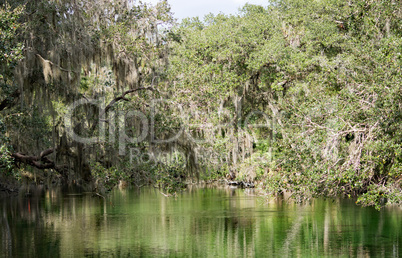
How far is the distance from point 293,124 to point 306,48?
13.8m

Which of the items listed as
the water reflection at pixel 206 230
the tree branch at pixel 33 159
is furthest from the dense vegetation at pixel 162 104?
the water reflection at pixel 206 230

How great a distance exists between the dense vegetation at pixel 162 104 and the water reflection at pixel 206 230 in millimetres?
1495

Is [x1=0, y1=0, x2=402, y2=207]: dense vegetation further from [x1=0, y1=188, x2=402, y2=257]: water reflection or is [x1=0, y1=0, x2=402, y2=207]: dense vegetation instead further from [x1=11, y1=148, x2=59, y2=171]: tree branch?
[x1=0, y1=188, x2=402, y2=257]: water reflection

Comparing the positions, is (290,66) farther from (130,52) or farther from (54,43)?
(54,43)

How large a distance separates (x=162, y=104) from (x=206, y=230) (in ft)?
14.6

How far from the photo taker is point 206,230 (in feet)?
60.2

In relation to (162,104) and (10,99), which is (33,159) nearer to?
(10,99)

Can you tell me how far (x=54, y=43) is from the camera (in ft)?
52.4

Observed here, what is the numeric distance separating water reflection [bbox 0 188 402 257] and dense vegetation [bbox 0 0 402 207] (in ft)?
4.91

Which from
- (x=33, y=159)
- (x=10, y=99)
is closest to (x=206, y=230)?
(x=33, y=159)

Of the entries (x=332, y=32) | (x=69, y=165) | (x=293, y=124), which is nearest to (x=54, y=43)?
(x=69, y=165)

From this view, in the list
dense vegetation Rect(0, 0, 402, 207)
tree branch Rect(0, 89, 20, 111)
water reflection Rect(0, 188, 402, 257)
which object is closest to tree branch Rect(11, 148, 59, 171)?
dense vegetation Rect(0, 0, 402, 207)

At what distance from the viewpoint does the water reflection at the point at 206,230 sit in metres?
14.3

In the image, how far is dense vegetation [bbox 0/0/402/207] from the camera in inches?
508
